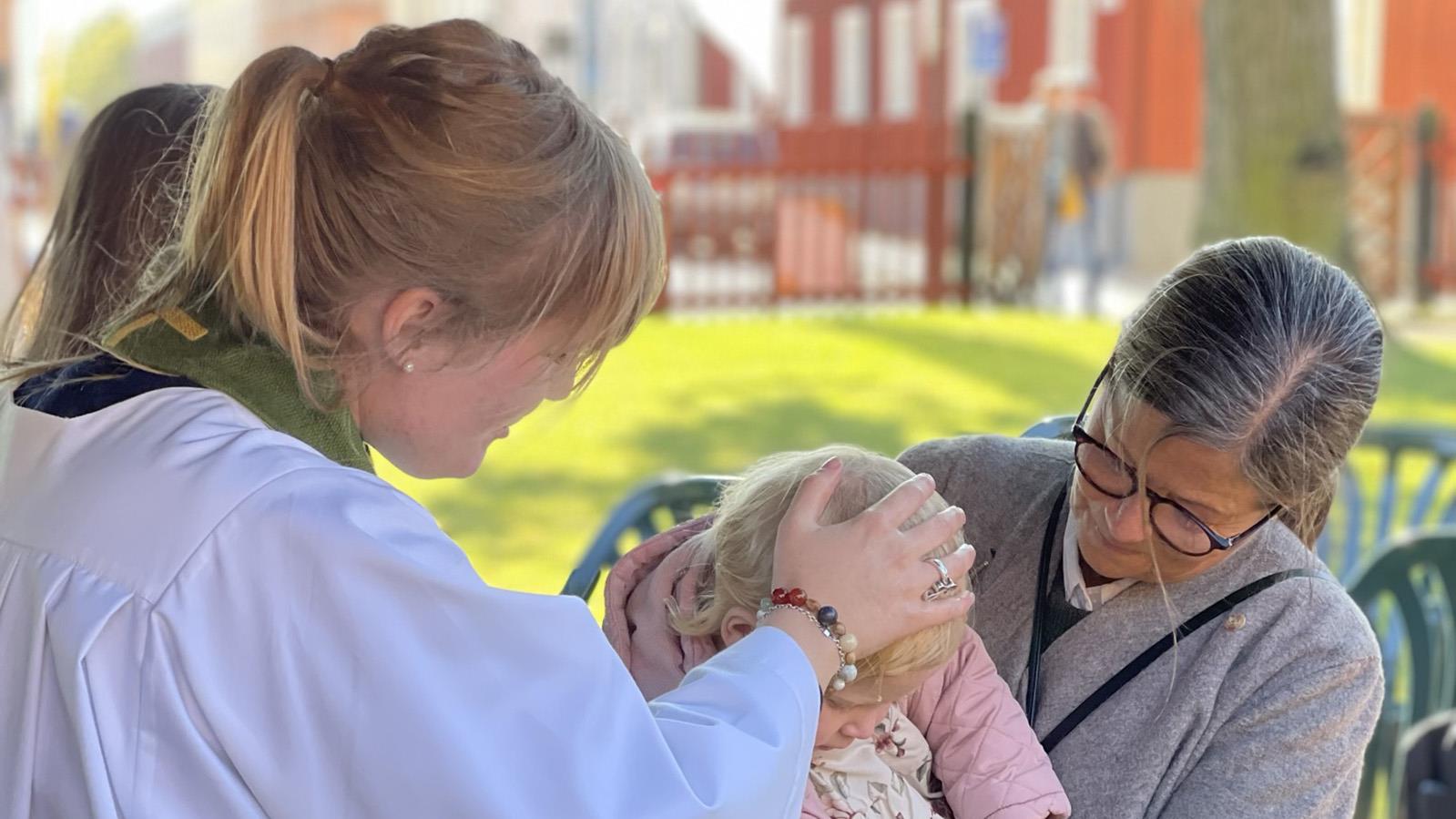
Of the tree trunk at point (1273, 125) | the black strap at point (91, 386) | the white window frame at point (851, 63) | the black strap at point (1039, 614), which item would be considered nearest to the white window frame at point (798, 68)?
the white window frame at point (851, 63)

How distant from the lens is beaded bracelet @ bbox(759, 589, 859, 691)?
1.54 metres

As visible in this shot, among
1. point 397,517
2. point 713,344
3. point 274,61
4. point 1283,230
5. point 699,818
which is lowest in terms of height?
point 713,344

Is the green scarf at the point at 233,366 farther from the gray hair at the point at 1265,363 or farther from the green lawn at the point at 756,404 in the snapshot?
the green lawn at the point at 756,404

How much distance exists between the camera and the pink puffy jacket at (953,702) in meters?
1.85

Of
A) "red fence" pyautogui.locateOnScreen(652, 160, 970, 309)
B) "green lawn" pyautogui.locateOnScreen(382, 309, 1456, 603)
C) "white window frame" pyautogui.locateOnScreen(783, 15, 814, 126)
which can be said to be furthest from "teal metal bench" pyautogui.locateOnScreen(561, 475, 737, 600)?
"white window frame" pyautogui.locateOnScreen(783, 15, 814, 126)

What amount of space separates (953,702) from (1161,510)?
326 mm

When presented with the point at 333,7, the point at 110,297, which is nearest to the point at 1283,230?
the point at 110,297

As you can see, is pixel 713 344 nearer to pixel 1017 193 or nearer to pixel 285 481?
pixel 1017 193

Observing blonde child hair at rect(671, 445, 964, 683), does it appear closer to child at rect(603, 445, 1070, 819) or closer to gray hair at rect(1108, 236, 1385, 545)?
child at rect(603, 445, 1070, 819)

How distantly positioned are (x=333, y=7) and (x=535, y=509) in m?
39.2

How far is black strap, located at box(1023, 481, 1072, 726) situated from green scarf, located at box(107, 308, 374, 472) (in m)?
0.92

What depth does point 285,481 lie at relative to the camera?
134cm

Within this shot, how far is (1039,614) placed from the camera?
6.79ft

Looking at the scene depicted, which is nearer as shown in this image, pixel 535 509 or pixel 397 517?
pixel 397 517
